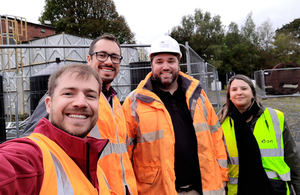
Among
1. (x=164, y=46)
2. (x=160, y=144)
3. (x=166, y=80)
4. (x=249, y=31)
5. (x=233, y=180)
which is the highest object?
(x=249, y=31)

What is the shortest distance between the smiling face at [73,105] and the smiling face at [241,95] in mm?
1937

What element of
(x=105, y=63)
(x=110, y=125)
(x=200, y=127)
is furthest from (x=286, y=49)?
(x=110, y=125)

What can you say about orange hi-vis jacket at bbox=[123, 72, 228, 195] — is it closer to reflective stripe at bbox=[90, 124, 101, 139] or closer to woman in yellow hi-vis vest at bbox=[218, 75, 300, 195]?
woman in yellow hi-vis vest at bbox=[218, 75, 300, 195]

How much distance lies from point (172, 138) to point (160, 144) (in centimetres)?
13

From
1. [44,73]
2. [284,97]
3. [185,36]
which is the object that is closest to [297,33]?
[185,36]

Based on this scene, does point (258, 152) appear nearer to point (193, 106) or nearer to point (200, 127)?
point (200, 127)

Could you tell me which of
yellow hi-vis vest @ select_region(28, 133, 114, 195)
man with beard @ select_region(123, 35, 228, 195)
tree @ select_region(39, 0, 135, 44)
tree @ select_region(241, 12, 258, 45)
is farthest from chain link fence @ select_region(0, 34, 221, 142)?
tree @ select_region(241, 12, 258, 45)

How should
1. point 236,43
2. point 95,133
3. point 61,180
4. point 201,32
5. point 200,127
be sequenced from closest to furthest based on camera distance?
point 61,180 → point 95,133 → point 200,127 → point 201,32 → point 236,43

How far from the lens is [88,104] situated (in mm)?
1236

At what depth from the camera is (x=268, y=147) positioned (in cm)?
236

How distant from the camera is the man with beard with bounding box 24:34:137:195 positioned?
1.62 m

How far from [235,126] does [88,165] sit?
190cm

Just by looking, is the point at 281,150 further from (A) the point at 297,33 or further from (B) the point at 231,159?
(A) the point at 297,33

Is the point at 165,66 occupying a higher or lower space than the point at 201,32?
lower
